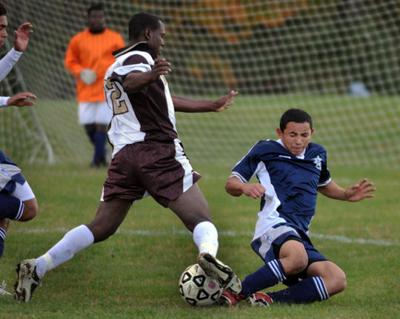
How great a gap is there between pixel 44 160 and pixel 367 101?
24.2ft

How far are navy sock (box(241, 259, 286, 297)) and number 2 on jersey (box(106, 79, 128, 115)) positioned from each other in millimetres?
1261

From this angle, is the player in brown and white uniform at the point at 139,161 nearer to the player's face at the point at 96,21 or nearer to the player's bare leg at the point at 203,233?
the player's bare leg at the point at 203,233

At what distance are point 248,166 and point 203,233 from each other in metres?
0.55

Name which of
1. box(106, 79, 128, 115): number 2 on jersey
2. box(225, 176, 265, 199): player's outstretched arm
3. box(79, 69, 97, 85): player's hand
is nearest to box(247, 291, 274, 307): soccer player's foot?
box(225, 176, 265, 199): player's outstretched arm

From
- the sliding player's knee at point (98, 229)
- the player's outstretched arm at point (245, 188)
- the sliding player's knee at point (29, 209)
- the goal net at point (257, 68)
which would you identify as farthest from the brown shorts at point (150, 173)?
the goal net at point (257, 68)

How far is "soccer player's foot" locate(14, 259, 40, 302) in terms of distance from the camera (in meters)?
5.71

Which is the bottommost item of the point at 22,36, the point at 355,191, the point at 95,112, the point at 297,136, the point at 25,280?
the point at 95,112

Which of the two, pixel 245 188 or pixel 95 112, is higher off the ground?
pixel 245 188

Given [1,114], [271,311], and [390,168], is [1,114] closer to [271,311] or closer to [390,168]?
[390,168]

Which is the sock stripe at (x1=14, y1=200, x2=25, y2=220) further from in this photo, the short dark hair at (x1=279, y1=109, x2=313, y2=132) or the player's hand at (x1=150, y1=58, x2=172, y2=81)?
the short dark hair at (x1=279, y1=109, x2=313, y2=132)

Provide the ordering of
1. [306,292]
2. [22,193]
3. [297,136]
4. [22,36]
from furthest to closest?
[22,36], [22,193], [297,136], [306,292]

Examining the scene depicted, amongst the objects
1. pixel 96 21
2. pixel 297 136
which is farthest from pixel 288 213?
pixel 96 21

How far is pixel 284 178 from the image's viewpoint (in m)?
5.88

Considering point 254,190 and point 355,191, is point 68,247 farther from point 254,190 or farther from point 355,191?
point 355,191
